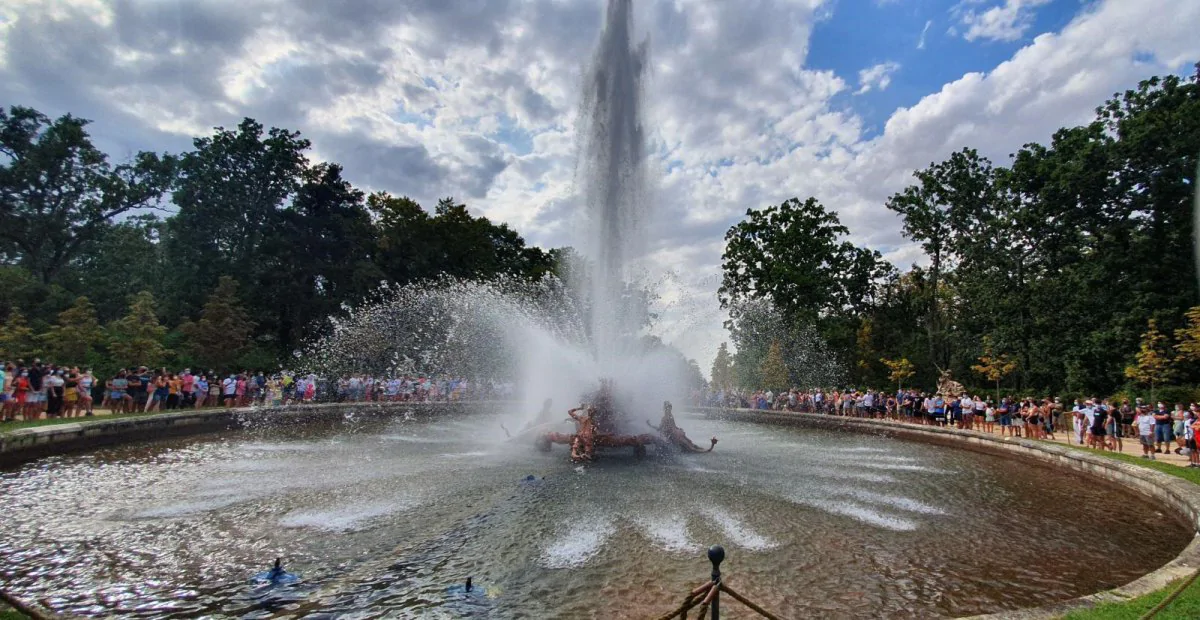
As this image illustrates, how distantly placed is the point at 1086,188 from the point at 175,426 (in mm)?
48836

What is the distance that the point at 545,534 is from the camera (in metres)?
10.1

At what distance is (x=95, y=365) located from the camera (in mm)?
30422

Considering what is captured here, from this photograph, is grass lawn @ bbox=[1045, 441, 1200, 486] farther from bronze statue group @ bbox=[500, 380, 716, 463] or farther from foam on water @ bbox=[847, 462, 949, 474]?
bronze statue group @ bbox=[500, 380, 716, 463]

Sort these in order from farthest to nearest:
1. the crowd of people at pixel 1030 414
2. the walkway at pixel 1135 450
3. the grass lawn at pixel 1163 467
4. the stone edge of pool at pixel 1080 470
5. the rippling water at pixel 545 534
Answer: the crowd of people at pixel 1030 414 < the walkway at pixel 1135 450 < the grass lawn at pixel 1163 467 < the rippling water at pixel 545 534 < the stone edge of pool at pixel 1080 470

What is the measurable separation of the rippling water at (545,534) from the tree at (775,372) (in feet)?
102

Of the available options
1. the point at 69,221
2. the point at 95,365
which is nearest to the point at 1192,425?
the point at 95,365

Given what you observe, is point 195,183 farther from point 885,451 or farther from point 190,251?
point 885,451

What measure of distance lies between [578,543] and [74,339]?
1352 inches

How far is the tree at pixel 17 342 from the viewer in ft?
101

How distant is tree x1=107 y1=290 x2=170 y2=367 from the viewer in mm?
31438

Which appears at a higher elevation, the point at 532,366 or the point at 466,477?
the point at 532,366

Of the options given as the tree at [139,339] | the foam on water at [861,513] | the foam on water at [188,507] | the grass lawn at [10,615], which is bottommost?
the foam on water at [188,507]

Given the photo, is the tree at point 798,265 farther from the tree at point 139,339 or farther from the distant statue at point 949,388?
the tree at point 139,339

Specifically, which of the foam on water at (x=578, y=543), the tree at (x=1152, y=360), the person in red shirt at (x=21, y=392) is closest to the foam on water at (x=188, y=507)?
the foam on water at (x=578, y=543)
